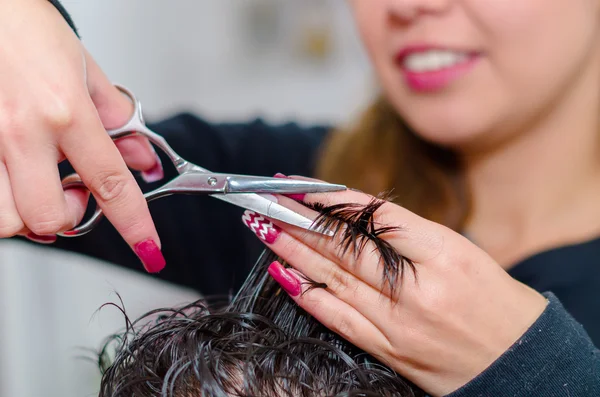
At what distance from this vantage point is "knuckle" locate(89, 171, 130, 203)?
51cm

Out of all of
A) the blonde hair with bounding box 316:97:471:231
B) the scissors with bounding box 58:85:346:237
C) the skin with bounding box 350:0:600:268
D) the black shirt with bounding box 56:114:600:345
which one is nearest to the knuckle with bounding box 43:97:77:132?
the scissors with bounding box 58:85:346:237

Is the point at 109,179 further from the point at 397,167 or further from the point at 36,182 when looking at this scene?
the point at 397,167

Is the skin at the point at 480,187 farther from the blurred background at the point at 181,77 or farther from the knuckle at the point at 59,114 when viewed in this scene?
the blurred background at the point at 181,77

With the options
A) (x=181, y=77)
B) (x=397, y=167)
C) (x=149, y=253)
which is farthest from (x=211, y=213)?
(x=181, y=77)

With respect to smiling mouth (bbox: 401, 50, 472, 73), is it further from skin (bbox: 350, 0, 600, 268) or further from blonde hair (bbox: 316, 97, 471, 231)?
blonde hair (bbox: 316, 97, 471, 231)

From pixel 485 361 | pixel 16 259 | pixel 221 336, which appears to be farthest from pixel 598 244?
pixel 16 259

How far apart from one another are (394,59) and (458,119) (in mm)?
131

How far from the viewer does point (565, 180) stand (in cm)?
88

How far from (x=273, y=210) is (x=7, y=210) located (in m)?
0.24

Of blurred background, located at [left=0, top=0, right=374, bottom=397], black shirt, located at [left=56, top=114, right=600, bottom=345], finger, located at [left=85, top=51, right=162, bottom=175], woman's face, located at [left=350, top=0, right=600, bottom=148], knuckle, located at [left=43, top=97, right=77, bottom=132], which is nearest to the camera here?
knuckle, located at [left=43, top=97, right=77, bottom=132]

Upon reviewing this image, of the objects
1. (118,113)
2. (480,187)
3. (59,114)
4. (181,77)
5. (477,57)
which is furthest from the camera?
(181,77)

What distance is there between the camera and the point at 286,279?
20.1 inches

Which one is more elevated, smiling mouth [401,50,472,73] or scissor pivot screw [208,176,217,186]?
smiling mouth [401,50,472,73]

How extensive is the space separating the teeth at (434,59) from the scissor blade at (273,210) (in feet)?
Answer: 1.21
